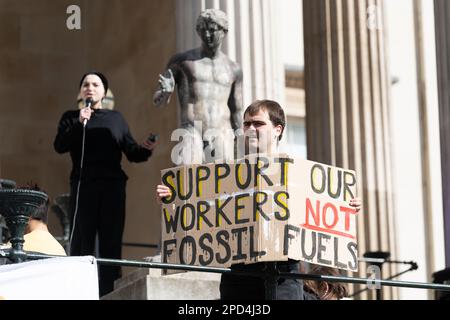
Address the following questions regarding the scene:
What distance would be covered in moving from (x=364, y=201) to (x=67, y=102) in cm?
683

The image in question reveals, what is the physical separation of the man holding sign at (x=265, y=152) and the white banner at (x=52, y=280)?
1.25m

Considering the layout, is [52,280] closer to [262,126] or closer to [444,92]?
[262,126]

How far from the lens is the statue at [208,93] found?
1872cm

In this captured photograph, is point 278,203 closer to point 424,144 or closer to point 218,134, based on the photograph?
point 218,134

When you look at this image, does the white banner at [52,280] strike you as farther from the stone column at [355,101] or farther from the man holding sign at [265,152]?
the stone column at [355,101]

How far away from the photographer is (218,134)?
18781mm

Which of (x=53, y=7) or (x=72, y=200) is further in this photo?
(x=53, y=7)

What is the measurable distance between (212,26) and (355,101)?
16.3 feet

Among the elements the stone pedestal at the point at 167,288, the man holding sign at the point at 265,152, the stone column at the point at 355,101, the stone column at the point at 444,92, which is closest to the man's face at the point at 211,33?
the stone column at the point at 444,92

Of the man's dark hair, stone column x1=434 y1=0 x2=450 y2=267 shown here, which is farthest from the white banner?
stone column x1=434 y1=0 x2=450 y2=267

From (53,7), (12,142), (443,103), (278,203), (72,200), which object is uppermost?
(53,7)

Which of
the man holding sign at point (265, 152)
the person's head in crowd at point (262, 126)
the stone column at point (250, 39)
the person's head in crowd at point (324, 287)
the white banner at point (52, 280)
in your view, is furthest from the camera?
the stone column at point (250, 39)

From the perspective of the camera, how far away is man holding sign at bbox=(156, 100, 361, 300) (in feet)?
38.3

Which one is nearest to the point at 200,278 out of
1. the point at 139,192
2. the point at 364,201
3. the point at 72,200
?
the point at 72,200
